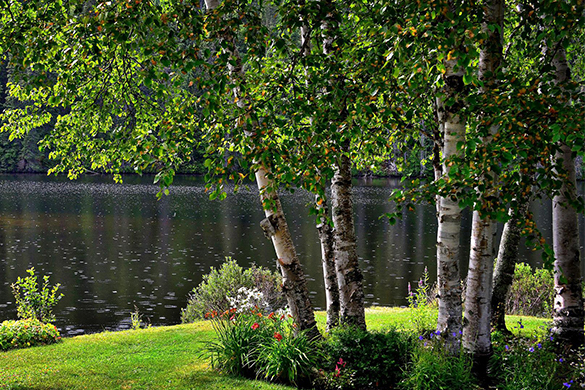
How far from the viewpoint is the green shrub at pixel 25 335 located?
8.82 m

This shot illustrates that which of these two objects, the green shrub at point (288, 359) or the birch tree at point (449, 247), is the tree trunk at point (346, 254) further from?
the birch tree at point (449, 247)

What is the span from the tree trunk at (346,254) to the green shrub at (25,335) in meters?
5.61

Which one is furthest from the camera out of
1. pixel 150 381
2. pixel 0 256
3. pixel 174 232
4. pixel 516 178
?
pixel 174 232

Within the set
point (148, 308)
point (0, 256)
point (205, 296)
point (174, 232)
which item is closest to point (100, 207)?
point (174, 232)

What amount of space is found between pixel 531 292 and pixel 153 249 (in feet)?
61.7

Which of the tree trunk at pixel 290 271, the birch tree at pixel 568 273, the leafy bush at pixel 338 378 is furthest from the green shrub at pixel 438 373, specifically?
the birch tree at pixel 568 273

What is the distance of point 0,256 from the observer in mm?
23516

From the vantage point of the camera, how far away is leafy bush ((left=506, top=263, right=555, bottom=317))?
14523mm

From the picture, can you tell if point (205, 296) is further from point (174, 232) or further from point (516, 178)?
point (174, 232)

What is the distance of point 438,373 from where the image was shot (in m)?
6.04

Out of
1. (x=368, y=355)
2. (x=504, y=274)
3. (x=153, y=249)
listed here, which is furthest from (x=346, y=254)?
(x=153, y=249)

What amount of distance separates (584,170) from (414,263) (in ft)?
185

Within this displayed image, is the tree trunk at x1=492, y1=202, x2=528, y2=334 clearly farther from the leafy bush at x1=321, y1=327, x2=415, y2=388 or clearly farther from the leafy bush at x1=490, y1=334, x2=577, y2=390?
the leafy bush at x1=321, y1=327, x2=415, y2=388

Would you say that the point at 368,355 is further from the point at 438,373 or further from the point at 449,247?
the point at 449,247
